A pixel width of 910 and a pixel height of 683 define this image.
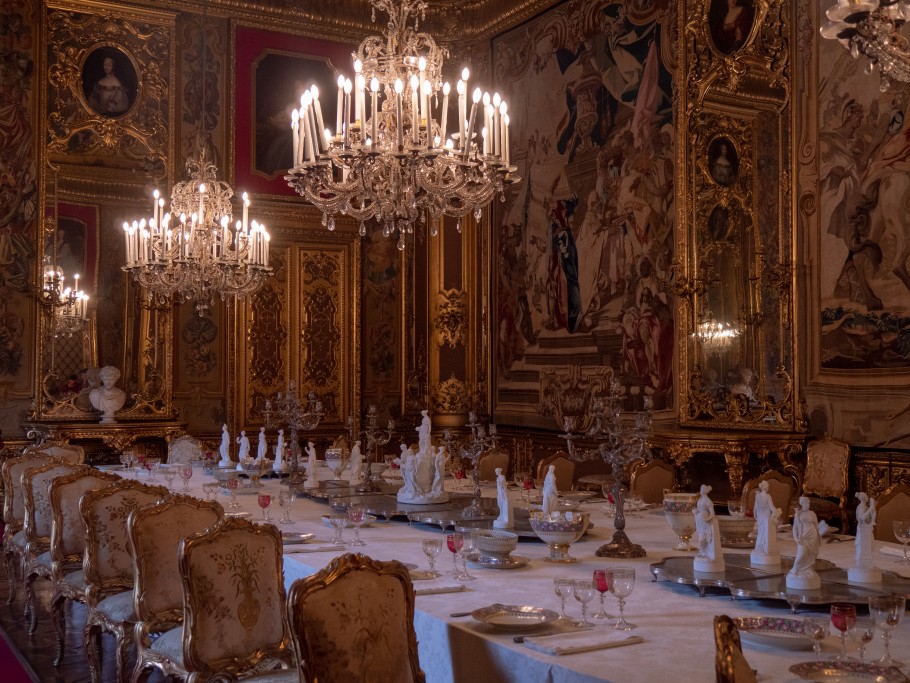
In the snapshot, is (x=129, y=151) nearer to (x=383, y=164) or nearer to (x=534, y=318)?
(x=534, y=318)

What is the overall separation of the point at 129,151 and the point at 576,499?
23.8ft

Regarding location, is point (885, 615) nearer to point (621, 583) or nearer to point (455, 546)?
point (621, 583)

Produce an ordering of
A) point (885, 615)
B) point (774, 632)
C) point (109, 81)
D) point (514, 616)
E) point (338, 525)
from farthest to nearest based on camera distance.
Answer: point (109, 81) < point (338, 525) < point (514, 616) < point (774, 632) < point (885, 615)

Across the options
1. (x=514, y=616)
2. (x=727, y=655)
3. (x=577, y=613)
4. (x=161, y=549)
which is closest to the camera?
(x=727, y=655)

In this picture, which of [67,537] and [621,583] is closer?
[621,583]

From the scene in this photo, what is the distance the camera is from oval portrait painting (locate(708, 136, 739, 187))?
9.15 metres

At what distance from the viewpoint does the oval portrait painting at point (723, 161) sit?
9.15 meters

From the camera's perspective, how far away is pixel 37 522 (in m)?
6.83

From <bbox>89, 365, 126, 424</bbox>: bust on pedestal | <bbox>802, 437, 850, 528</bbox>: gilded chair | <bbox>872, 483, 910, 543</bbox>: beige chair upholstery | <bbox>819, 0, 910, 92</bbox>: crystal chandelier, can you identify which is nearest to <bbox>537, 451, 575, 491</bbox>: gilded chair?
<bbox>802, 437, 850, 528</bbox>: gilded chair

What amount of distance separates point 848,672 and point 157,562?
9.73 feet

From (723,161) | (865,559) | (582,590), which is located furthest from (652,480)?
(582,590)

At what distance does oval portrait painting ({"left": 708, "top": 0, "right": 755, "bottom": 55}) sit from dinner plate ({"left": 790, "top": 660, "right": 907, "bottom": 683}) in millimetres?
7447

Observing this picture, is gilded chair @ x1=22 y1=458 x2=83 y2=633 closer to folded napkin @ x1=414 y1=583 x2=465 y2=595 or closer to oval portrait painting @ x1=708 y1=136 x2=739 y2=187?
folded napkin @ x1=414 y1=583 x2=465 y2=595

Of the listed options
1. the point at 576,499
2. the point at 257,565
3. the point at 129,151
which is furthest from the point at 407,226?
the point at 129,151
